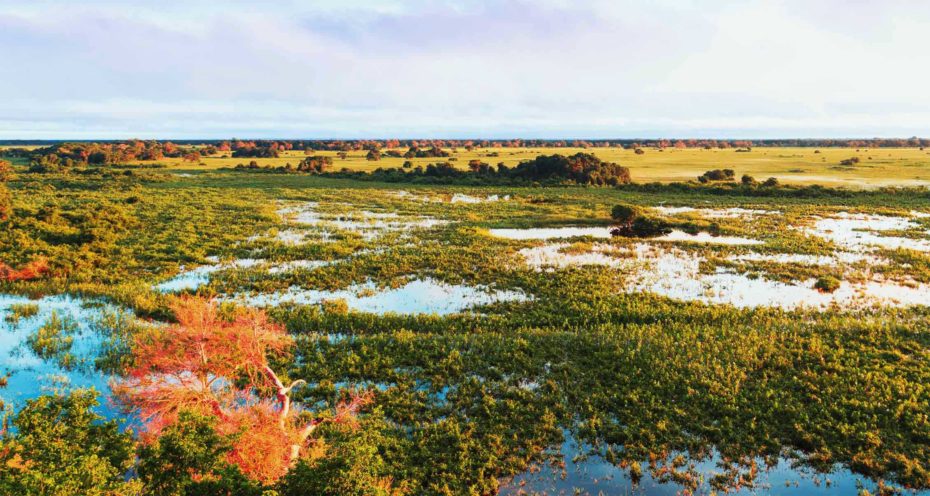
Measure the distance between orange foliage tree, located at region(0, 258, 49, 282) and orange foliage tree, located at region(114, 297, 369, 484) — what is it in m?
16.4

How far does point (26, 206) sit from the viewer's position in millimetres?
47312

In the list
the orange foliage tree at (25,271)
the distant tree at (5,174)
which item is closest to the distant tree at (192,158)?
the distant tree at (5,174)

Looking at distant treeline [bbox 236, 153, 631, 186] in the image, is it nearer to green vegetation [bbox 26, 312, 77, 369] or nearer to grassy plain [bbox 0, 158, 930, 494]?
grassy plain [bbox 0, 158, 930, 494]

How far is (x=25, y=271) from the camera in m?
25.8

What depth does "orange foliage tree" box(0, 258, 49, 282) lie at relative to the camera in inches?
1001

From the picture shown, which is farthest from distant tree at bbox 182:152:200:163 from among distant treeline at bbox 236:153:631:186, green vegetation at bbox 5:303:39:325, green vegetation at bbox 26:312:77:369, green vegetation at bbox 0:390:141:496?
green vegetation at bbox 0:390:141:496

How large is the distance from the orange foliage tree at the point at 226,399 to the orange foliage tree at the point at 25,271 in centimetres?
1639

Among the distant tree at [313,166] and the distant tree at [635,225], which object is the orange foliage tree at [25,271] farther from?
the distant tree at [313,166]

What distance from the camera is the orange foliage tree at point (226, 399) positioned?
9914 millimetres

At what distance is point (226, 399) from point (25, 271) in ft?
69.8

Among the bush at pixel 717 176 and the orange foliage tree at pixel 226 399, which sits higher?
the bush at pixel 717 176

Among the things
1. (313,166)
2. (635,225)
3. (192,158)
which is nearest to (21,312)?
(635,225)

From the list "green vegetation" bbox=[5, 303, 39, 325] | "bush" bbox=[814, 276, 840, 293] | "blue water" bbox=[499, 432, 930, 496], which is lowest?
"blue water" bbox=[499, 432, 930, 496]

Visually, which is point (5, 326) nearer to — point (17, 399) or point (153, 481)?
point (17, 399)
